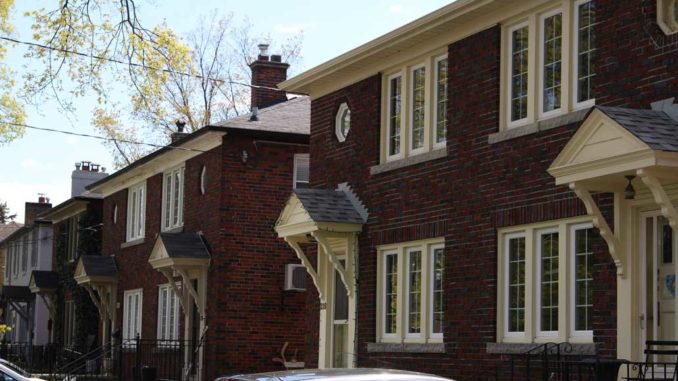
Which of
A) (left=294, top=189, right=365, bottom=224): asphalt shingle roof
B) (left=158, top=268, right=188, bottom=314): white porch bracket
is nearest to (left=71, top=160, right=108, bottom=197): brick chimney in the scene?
(left=158, top=268, right=188, bottom=314): white porch bracket

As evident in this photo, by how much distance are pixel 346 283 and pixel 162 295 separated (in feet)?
35.8

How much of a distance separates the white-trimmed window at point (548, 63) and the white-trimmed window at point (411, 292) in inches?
114

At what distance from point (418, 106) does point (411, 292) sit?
2.98 metres

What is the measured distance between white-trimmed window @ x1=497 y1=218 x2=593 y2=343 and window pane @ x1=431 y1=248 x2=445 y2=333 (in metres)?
1.82

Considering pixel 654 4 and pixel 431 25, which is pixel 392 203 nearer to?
pixel 431 25

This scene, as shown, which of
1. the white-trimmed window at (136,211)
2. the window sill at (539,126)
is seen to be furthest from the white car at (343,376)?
Result: the white-trimmed window at (136,211)

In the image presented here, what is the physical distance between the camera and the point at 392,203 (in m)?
19.6

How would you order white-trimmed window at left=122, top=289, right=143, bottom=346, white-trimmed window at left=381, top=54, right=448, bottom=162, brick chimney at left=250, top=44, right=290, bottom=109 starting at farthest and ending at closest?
white-trimmed window at left=122, top=289, right=143, bottom=346 < brick chimney at left=250, top=44, right=290, bottom=109 < white-trimmed window at left=381, top=54, right=448, bottom=162

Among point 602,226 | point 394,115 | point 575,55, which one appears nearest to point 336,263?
point 394,115

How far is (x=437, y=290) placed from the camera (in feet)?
60.4

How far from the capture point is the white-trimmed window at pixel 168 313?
29.1 m

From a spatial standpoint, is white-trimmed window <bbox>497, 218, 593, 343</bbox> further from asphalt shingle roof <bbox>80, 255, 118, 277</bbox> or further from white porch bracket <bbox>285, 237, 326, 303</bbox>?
asphalt shingle roof <bbox>80, 255, 118, 277</bbox>

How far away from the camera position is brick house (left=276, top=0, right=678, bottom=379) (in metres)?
13.8

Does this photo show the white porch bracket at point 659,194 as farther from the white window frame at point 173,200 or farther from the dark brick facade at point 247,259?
the white window frame at point 173,200
